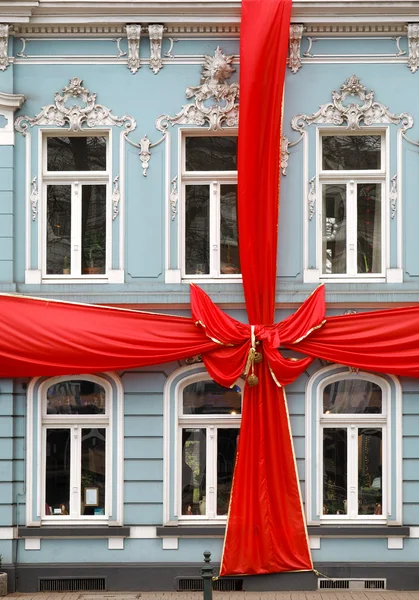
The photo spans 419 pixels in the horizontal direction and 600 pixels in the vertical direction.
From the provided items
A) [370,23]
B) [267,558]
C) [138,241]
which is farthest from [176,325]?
[370,23]

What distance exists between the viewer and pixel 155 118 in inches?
694

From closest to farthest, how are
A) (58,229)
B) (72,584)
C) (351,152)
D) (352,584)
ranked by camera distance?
(352,584)
(72,584)
(351,152)
(58,229)

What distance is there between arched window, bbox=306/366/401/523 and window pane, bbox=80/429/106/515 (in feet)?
10.8

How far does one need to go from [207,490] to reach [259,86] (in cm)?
639

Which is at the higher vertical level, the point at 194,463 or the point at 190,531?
the point at 194,463

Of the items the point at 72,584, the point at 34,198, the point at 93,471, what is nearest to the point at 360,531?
the point at 93,471

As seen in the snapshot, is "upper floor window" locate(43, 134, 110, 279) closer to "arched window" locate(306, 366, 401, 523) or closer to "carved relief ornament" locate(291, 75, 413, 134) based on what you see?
"carved relief ornament" locate(291, 75, 413, 134)

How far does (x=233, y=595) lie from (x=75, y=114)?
312 inches

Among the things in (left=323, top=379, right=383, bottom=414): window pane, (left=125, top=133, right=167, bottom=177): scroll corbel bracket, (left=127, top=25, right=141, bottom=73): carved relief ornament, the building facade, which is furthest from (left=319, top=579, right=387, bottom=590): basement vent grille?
(left=127, top=25, right=141, bottom=73): carved relief ornament

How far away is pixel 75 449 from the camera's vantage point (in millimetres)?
17609

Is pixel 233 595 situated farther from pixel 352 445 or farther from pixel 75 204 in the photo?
pixel 75 204

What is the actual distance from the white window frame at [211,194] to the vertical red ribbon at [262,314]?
645 mm

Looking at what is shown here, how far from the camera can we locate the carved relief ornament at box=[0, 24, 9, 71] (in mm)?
17422

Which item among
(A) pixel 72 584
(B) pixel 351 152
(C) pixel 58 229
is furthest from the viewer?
(C) pixel 58 229
